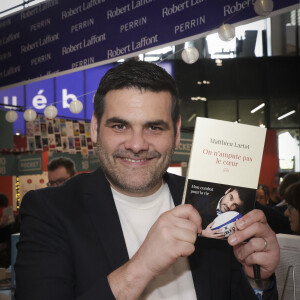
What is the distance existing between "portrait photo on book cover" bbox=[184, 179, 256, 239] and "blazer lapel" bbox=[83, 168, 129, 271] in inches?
11.7

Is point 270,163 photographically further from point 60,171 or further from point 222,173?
point 222,173

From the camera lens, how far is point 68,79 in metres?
13.0

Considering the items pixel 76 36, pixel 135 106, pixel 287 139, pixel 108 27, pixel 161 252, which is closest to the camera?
pixel 161 252

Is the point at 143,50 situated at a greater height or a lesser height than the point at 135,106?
greater

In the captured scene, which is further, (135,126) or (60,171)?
(60,171)

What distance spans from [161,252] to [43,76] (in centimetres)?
329

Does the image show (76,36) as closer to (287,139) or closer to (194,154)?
(194,154)

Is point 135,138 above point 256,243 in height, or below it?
above

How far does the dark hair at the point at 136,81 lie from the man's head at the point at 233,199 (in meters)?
0.38

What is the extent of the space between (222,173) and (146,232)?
452 mm

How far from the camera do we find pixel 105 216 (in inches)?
53.0

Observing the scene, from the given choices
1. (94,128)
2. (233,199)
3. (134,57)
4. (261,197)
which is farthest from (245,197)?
(261,197)

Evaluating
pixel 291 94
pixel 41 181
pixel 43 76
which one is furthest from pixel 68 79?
pixel 43 76

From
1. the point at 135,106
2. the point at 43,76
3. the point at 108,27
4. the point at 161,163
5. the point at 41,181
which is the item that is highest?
the point at 108,27
